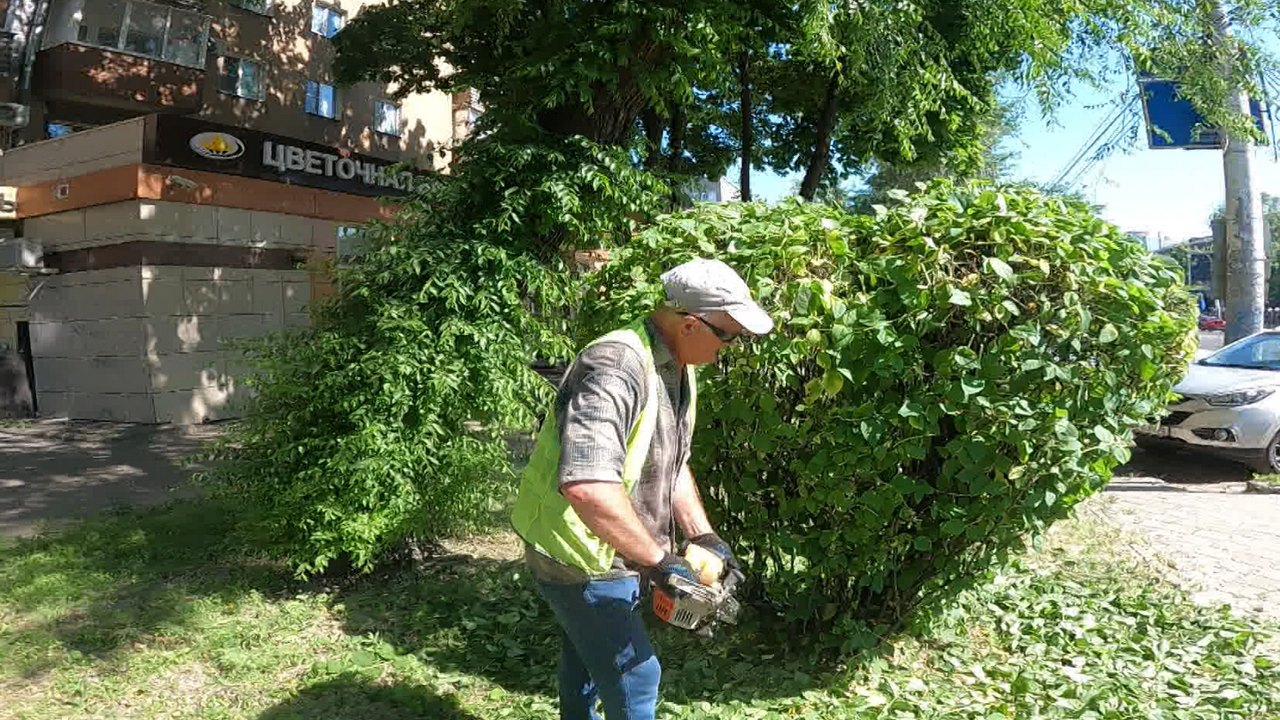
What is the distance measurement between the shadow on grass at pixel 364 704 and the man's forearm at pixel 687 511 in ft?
4.65

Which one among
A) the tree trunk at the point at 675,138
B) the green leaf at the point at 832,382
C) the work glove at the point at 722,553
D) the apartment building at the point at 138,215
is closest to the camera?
the work glove at the point at 722,553

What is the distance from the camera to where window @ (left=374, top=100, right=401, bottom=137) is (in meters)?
23.3

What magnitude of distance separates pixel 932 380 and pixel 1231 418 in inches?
280

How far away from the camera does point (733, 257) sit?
3760 millimetres

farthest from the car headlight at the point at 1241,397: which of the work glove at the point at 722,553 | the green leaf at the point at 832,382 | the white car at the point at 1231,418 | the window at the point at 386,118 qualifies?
the window at the point at 386,118

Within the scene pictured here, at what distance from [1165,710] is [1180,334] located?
148cm

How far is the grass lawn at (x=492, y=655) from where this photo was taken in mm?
3641

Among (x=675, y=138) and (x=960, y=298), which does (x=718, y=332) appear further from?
(x=675, y=138)

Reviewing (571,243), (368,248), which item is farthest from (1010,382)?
(368,248)

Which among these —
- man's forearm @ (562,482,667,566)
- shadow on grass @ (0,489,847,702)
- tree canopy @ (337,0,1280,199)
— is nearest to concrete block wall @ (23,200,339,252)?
tree canopy @ (337,0,1280,199)

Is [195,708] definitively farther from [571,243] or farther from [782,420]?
[571,243]

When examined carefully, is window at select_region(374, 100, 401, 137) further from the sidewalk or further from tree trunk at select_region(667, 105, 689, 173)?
tree trunk at select_region(667, 105, 689, 173)

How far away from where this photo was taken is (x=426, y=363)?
188 inches

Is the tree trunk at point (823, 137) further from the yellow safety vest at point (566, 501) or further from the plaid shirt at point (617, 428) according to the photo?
the yellow safety vest at point (566, 501)
